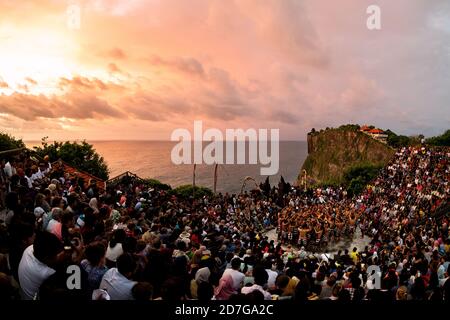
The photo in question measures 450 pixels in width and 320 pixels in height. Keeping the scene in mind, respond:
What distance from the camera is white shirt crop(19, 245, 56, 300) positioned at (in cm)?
445

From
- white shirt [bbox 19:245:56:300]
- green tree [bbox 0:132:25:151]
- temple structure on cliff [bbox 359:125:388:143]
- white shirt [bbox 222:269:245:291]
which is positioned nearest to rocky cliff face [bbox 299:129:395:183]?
temple structure on cliff [bbox 359:125:388:143]

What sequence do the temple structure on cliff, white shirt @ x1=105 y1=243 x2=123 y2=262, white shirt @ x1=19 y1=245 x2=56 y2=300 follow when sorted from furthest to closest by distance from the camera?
the temple structure on cliff, white shirt @ x1=105 y1=243 x2=123 y2=262, white shirt @ x1=19 y1=245 x2=56 y2=300

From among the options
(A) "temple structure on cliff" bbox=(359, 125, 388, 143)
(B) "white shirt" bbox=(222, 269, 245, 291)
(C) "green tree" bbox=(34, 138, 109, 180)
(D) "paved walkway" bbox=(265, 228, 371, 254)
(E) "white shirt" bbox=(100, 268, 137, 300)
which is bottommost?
(D) "paved walkway" bbox=(265, 228, 371, 254)

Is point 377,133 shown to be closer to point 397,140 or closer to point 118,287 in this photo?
point 397,140

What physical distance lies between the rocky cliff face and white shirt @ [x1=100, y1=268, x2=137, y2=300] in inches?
2368

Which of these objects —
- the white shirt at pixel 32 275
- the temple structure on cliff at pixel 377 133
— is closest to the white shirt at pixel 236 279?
the white shirt at pixel 32 275

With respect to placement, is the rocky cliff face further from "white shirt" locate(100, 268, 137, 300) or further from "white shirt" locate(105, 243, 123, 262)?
"white shirt" locate(100, 268, 137, 300)

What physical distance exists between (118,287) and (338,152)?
70.3 meters

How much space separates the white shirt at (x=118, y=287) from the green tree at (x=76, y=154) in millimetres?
39142

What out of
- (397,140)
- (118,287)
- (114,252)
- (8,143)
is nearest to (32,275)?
(118,287)

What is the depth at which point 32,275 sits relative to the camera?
14.6 feet

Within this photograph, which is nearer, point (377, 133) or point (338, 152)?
point (338, 152)
